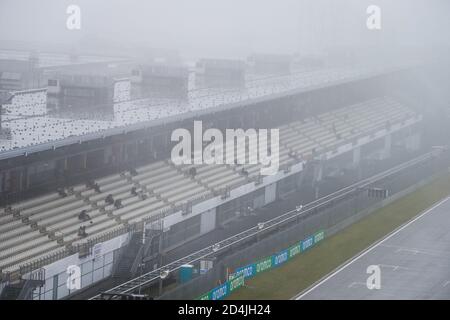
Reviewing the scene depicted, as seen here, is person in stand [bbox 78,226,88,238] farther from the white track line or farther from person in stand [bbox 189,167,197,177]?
person in stand [bbox 189,167,197,177]

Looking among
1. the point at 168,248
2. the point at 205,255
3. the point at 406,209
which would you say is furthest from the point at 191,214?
the point at 406,209

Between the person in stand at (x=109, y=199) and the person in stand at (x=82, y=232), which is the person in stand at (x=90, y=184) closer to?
the person in stand at (x=109, y=199)

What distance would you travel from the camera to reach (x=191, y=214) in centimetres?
2462

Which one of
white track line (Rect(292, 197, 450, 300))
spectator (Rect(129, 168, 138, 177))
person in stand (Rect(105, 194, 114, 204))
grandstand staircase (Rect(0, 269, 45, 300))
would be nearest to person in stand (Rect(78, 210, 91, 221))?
person in stand (Rect(105, 194, 114, 204))

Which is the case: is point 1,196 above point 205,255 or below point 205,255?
above

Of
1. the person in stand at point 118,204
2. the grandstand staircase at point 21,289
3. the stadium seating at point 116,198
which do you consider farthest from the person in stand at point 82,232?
the grandstand staircase at point 21,289

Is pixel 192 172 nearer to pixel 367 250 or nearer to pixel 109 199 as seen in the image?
pixel 109 199

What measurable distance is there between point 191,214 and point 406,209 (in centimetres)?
851

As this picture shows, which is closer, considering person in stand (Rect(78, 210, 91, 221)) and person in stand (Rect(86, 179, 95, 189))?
person in stand (Rect(78, 210, 91, 221))

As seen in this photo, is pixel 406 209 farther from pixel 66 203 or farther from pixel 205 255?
pixel 66 203

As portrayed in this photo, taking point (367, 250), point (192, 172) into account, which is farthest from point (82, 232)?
point (367, 250)

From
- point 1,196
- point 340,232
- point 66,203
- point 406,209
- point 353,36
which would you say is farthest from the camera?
point 353,36

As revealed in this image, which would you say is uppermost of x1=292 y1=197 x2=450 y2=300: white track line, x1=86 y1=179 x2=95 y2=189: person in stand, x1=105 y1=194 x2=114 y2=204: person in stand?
x1=86 y1=179 x2=95 y2=189: person in stand

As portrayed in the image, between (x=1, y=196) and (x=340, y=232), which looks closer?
(x=1, y=196)
